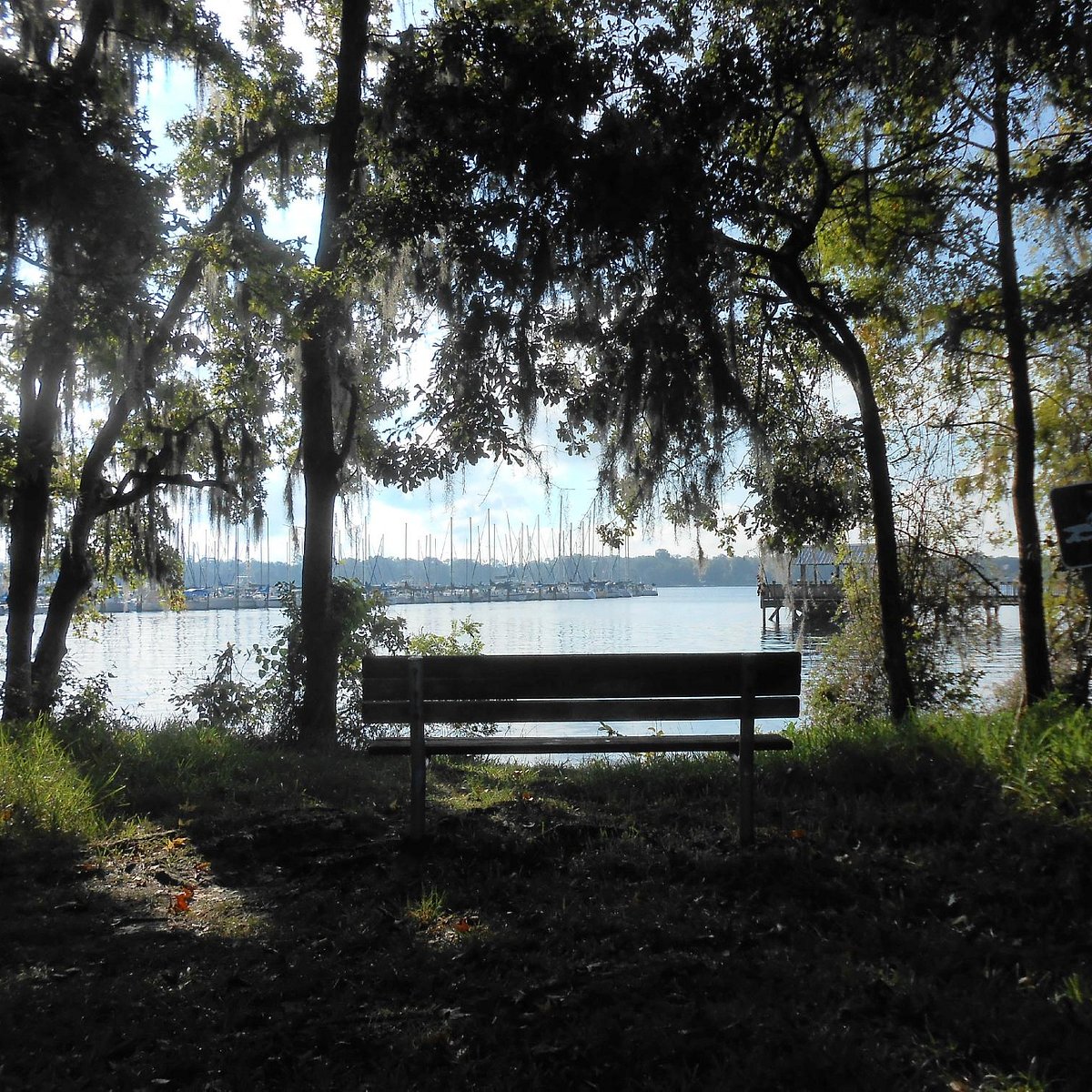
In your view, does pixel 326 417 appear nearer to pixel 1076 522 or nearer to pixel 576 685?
pixel 576 685

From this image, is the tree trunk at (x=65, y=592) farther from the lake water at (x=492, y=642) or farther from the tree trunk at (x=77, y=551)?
the lake water at (x=492, y=642)

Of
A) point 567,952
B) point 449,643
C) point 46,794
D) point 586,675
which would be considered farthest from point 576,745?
point 449,643

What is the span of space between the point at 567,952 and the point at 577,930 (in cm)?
18

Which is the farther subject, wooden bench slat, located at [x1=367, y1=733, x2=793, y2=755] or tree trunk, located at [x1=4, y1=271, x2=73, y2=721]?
tree trunk, located at [x1=4, y1=271, x2=73, y2=721]

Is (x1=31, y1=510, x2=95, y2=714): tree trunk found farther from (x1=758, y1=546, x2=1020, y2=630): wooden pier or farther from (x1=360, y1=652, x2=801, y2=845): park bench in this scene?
(x1=360, y1=652, x2=801, y2=845): park bench

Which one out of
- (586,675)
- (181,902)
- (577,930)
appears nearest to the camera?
(577,930)

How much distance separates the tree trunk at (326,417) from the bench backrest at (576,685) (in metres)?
4.18

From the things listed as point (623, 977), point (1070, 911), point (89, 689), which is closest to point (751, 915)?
point (623, 977)

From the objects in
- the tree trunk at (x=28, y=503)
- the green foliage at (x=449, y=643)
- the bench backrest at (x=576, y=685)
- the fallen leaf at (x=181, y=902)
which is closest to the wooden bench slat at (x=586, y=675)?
the bench backrest at (x=576, y=685)

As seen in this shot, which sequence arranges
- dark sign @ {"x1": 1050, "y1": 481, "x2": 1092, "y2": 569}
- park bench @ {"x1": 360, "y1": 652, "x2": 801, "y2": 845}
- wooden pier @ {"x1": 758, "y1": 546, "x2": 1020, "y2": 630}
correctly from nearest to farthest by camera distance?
park bench @ {"x1": 360, "y1": 652, "x2": 801, "y2": 845}, dark sign @ {"x1": 1050, "y1": 481, "x2": 1092, "y2": 569}, wooden pier @ {"x1": 758, "y1": 546, "x2": 1020, "y2": 630}

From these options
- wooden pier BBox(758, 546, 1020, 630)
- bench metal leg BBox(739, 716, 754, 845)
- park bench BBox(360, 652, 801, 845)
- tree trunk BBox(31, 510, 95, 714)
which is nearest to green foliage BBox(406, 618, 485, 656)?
wooden pier BBox(758, 546, 1020, 630)

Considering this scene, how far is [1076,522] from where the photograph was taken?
5.20m

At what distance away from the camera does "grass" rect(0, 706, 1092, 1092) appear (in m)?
2.55

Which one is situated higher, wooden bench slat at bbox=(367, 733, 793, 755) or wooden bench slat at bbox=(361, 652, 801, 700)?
wooden bench slat at bbox=(361, 652, 801, 700)
